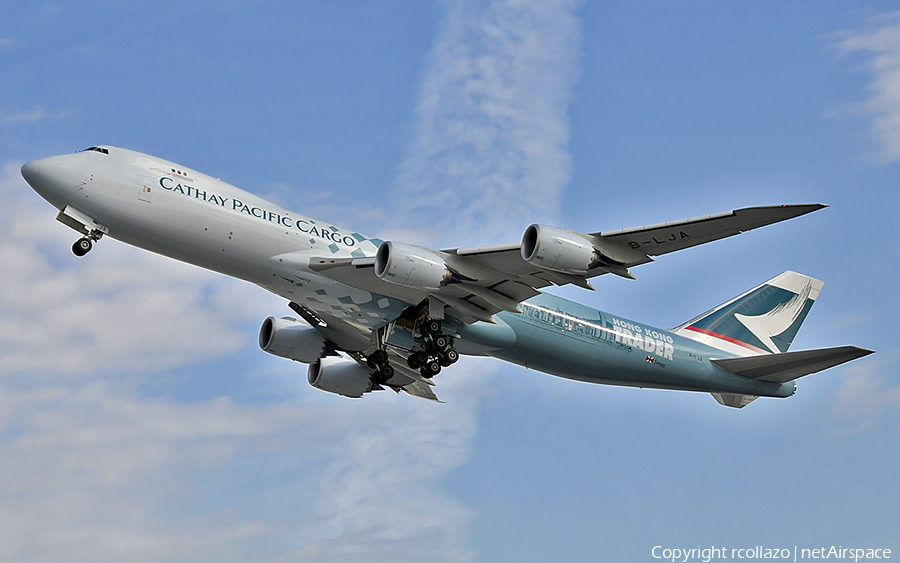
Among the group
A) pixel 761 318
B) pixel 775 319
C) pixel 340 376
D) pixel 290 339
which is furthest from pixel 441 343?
pixel 775 319

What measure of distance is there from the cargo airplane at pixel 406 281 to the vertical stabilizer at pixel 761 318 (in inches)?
14.9

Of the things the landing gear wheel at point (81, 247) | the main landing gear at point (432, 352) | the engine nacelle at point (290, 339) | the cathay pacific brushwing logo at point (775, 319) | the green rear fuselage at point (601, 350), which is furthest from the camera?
the cathay pacific brushwing logo at point (775, 319)

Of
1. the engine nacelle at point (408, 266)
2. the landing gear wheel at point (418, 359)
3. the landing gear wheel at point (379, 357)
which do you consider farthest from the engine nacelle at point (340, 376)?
the engine nacelle at point (408, 266)

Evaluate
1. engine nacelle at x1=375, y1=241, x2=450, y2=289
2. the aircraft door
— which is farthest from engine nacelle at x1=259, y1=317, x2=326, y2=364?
the aircraft door

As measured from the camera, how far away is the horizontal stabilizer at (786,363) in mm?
30689

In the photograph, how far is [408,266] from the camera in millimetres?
25219

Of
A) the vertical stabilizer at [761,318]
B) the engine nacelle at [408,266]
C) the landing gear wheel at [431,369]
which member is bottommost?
the landing gear wheel at [431,369]

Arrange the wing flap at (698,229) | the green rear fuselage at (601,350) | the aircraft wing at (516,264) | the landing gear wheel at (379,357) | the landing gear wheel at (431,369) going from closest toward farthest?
1. the wing flap at (698,229)
2. the aircraft wing at (516,264)
3. the landing gear wheel at (431,369)
4. the green rear fuselage at (601,350)
5. the landing gear wheel at (379,357)

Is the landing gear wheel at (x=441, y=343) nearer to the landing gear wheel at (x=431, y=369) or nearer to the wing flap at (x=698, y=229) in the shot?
the landing gear wheel at (x=431, y=369)

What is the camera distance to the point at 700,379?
34.4 m

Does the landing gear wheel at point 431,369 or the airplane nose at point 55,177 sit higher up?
the airplane nose at point 55,177

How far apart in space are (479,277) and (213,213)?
8.28 meters

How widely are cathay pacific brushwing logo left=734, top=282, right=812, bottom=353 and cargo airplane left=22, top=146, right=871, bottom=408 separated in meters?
1.77

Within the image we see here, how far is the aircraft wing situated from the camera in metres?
22.5
